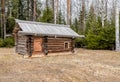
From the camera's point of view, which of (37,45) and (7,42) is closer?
(37,45)

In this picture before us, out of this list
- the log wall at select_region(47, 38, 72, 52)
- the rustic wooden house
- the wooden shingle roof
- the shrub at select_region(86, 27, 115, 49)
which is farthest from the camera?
the shrub at select_region(86, 27, 115, 49)

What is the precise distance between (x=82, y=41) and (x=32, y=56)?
11616mm

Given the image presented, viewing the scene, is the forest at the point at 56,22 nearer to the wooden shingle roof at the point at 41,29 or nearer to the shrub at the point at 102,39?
the shrub at the point at 102,39

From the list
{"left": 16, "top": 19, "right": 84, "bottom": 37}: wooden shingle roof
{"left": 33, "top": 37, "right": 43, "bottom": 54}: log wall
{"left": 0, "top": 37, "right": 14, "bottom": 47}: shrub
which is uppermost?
{"left": 16, "top": 19, "right": 84, "bottom": 37}: wooden shingle roof

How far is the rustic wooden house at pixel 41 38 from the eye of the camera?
54.2ft

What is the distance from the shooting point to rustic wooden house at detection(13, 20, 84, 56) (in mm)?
16513

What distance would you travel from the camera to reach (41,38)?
1728 centimetres

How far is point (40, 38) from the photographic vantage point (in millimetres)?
17219

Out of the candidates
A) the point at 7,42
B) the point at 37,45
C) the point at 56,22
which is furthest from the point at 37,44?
the point at 56,22

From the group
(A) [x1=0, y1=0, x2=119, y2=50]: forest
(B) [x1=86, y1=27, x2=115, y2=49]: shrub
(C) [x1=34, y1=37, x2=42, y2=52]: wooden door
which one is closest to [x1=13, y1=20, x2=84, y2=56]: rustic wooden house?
(C) [x1=34, y1=37, x2=42, y2=52]: wooden door

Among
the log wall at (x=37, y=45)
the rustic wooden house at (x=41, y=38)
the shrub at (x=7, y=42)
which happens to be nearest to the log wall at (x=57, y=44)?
the rustic wooden house at (x=41, y=38)

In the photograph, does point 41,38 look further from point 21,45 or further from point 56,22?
point 56,22

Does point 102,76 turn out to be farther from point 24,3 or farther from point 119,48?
point 24,3

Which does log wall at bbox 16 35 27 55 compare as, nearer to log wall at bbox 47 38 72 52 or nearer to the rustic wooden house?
the rustic wooden house
